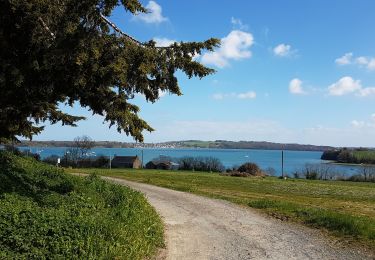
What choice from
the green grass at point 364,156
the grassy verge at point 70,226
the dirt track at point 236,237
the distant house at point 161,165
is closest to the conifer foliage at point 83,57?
the grassy verge at point 70,226

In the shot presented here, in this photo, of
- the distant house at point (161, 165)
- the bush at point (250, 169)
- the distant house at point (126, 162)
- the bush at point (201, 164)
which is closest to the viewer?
the bush at point (250, 169)

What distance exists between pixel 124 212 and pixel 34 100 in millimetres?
3900

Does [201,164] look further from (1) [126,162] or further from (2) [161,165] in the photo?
(1) [126,162]

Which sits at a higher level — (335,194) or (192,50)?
(192,50)

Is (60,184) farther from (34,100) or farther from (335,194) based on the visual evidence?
(335,194)

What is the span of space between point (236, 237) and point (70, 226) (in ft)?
16.6

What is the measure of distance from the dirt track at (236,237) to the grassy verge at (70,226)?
2.84 feet

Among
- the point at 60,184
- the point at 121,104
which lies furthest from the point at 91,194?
the point at 121,104

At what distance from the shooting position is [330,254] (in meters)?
10.7

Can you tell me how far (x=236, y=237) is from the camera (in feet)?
40.7

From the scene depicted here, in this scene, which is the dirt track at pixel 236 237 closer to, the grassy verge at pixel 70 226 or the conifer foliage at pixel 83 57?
the grassy verge at pixel 70 226

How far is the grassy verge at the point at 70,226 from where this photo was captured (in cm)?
806

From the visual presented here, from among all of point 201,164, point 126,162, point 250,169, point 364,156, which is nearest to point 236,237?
point 250,169

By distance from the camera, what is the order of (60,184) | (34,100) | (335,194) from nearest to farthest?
(34,100)
(60,184)
(335,194)
